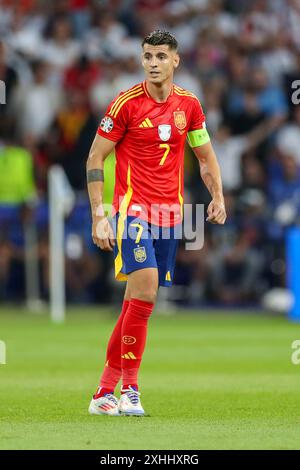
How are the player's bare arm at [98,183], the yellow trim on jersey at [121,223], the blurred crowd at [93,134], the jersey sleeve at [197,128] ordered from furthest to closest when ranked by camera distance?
the blurred crowd at [93,134] → the jersey sleeve at [197,128] → the yellow trim on jersey at [121,223] → the player's bare arm at [98,183]

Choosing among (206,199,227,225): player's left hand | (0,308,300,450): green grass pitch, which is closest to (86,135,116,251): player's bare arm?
(206,199,227,225): player's left hand

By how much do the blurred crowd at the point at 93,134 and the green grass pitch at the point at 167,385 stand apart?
1.66m

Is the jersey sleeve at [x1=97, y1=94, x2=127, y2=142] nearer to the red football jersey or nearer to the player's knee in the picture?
the red football jersey

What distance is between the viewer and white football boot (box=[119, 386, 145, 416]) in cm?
870

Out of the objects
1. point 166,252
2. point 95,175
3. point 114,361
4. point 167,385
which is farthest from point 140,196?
point 167,385

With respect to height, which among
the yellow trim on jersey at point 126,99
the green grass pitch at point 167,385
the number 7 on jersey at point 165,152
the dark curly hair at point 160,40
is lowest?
the green grass pitch at point 167,385

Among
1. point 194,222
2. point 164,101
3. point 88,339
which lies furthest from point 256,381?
point 194,222

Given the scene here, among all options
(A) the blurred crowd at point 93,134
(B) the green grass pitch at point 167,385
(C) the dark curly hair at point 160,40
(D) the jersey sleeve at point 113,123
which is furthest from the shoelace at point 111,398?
(A) the blurred crowd at point 93,134

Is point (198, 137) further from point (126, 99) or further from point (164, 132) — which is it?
point (126, 99)

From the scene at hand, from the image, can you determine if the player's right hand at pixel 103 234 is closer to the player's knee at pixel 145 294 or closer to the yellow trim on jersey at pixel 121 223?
the yellow trim on jersey at pixel 121 223

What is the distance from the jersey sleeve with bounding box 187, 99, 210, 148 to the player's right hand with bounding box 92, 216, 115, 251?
40.0 inches

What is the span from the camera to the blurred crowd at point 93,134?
20.4m

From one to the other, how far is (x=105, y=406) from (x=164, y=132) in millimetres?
1979

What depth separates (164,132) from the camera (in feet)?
29.2
